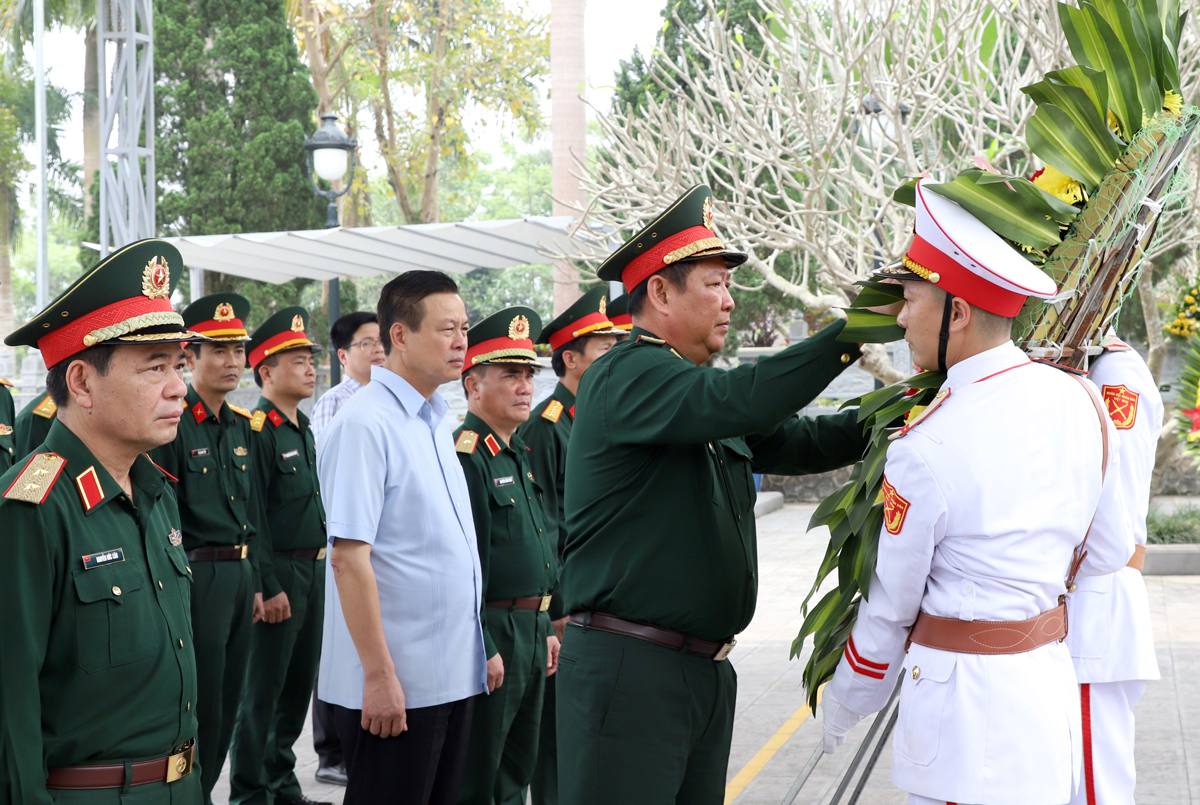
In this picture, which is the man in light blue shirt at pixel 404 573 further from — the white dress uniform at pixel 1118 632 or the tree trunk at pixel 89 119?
the tree trunk at pixel 89 119

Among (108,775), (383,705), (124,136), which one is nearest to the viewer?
(108,775)

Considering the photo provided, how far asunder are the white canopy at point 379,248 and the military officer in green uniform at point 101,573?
27.7 feet

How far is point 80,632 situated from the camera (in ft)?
7.13

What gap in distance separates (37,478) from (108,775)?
1.93ft

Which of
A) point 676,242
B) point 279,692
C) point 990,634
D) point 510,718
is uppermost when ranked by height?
point 676,242

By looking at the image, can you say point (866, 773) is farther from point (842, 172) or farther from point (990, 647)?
point (842, 172)

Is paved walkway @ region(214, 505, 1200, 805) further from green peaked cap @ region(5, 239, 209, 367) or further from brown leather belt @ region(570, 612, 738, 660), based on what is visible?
green peaked cap @ region(5, 239, 209, 367)

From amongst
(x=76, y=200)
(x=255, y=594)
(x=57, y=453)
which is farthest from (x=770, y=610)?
(x=76, y=200)

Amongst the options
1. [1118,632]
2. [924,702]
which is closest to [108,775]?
[924,702]

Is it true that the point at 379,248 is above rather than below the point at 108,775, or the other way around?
above

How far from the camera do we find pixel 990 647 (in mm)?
2328

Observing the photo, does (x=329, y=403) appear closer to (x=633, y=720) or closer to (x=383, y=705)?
(x=383, y=705)

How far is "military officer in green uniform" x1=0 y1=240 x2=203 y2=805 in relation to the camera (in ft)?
6.89

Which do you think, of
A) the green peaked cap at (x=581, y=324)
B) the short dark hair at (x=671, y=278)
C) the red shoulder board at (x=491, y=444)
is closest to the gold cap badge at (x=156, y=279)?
the short dark hair at (x=671, y=278)
